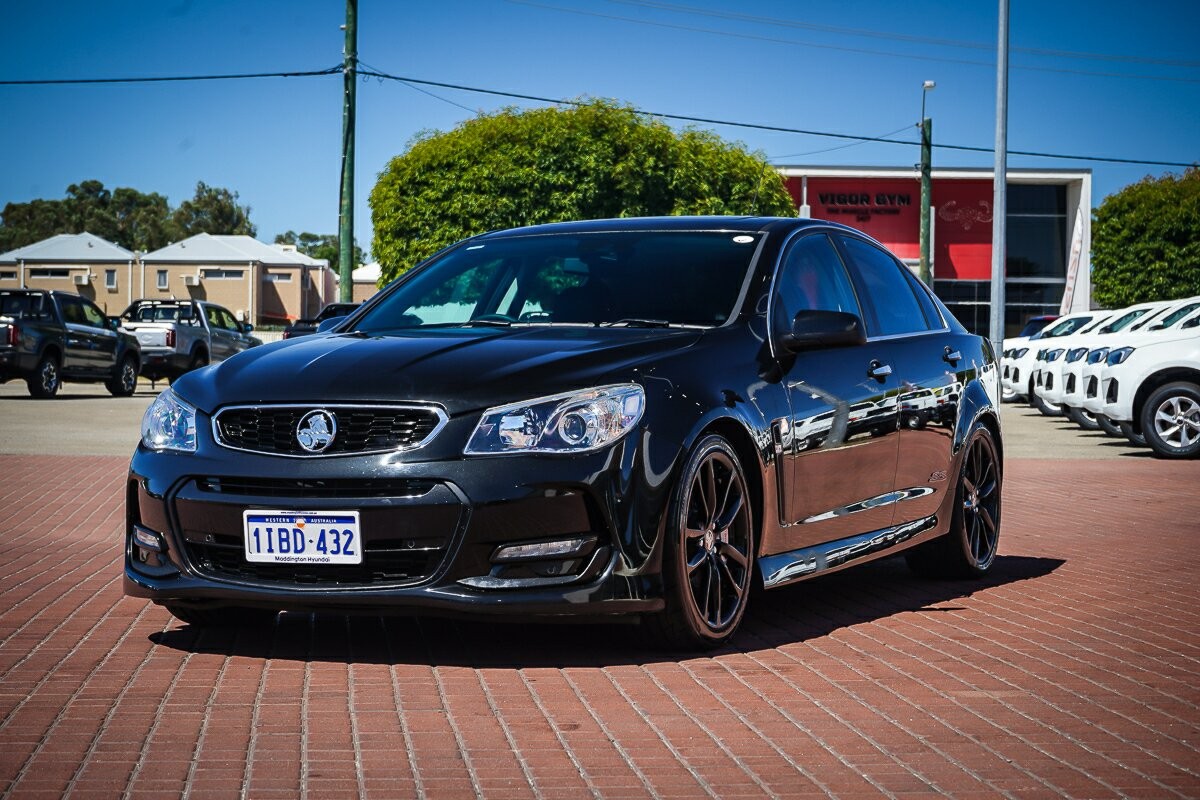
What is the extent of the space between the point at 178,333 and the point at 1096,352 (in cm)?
2060

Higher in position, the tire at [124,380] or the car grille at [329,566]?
the car grille at [329,566]

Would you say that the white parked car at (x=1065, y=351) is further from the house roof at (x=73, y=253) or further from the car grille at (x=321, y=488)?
the house roof at (x=73, y=253)

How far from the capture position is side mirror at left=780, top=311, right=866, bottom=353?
6344 millimetres

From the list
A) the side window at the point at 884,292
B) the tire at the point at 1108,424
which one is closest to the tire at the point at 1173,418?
the tire at the point at 1108,424

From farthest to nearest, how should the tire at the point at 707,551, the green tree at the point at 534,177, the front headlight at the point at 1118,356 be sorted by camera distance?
the green tree at the point at 534,177, the front headlight at the point at 1118,356, the tire at the point at 707,551

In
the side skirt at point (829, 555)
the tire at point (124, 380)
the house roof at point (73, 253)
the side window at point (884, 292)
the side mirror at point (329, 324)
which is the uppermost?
the house roof at point (73, 253)

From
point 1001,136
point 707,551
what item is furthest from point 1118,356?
point 707,551

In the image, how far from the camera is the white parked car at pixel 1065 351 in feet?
70.6

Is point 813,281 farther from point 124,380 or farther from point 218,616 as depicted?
point 124,380

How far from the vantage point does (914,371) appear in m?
7.52

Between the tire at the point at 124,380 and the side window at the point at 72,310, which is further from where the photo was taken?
the tire at the point at 124,380

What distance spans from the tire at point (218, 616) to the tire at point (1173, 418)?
1349cm

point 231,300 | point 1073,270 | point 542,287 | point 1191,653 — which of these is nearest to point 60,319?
→ point 542,287

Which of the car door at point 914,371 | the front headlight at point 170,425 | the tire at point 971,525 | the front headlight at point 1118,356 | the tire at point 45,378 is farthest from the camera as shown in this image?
the tire at point 45,378
